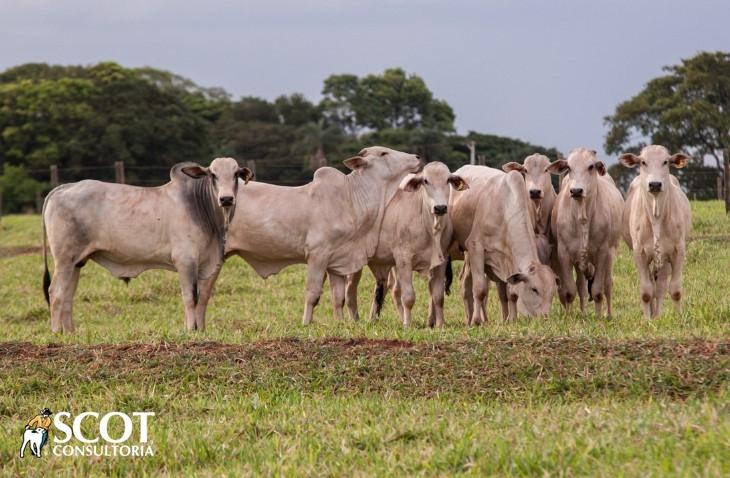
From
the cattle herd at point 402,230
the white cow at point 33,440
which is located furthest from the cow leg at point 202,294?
the white cow at point 33,440

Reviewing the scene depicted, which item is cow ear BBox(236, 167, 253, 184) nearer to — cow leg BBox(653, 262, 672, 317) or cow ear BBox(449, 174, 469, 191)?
cow ear BBox(449, 174, 469, 191)

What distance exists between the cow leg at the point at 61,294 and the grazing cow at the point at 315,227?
1.70m

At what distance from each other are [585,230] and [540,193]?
2.52ft

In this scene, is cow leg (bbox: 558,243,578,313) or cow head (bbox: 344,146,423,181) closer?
cow leg (bbox: 558,243,578,313)

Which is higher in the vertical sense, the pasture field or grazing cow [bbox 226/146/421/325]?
grazing cow [bbox 226/146/421/325]

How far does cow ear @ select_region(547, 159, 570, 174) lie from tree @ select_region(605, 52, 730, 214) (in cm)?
3035

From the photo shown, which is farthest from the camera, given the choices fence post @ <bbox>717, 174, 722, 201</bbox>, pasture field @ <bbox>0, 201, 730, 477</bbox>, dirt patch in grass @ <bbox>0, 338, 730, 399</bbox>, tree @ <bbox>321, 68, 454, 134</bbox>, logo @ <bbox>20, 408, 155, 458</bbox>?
tree @ <bbox>321, 68, 454, 134</bbox>

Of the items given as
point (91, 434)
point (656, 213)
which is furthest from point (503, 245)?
point (91, 434)

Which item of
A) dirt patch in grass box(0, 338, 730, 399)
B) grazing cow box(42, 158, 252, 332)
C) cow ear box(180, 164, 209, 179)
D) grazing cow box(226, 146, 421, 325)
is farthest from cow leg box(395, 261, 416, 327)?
dirt patch in grass box(0, 338, 730, 399)

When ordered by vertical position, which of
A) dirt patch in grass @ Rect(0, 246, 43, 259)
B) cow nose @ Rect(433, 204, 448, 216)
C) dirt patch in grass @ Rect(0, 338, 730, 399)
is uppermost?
cow nose @ Rect(433, 204, 448, 216)

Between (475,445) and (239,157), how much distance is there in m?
48.5

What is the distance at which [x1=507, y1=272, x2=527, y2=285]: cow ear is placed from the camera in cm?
1177

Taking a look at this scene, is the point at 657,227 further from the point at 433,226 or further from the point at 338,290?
the point at 338,290

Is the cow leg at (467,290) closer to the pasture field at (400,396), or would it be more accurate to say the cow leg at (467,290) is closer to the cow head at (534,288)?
the cow head at (534,288)
